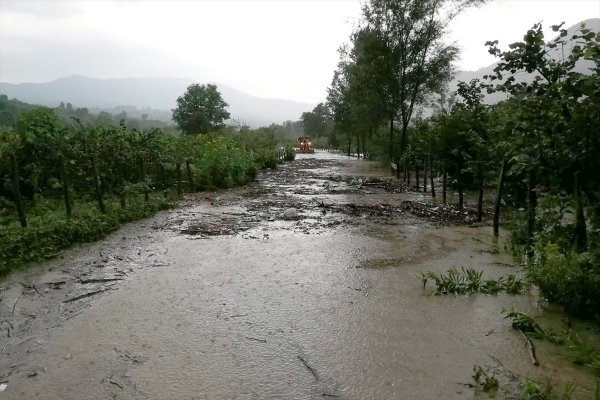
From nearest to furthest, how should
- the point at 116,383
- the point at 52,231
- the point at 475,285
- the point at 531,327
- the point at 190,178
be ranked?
1. the point at 116,383
2. the point at 531,327
3. the point at 475,285
4. the point at 52,231
5. the point at 190,178

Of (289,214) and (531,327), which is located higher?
(289,214)

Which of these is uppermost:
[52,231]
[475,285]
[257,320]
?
[52,231]

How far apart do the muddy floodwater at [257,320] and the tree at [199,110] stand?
37454 millimetres

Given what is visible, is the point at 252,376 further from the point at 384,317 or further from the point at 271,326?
the point at 384,317

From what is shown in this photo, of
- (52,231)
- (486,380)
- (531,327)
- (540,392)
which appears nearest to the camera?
(540,392)

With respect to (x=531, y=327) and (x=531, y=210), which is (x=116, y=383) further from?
(x=531, y=210)

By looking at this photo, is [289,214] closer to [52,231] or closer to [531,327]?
[52,231]

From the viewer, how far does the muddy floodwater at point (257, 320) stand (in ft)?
11.1

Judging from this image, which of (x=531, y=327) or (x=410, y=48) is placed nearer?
(x=531, y=327)

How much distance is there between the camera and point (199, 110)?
4456 centimetres

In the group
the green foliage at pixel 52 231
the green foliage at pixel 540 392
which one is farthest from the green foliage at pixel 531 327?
the green foliage at pixel 52 231

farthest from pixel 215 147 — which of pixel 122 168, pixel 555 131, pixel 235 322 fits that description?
pixel 555 131

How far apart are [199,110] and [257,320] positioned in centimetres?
4291

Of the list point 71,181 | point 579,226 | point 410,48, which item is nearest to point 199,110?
point 410,48
